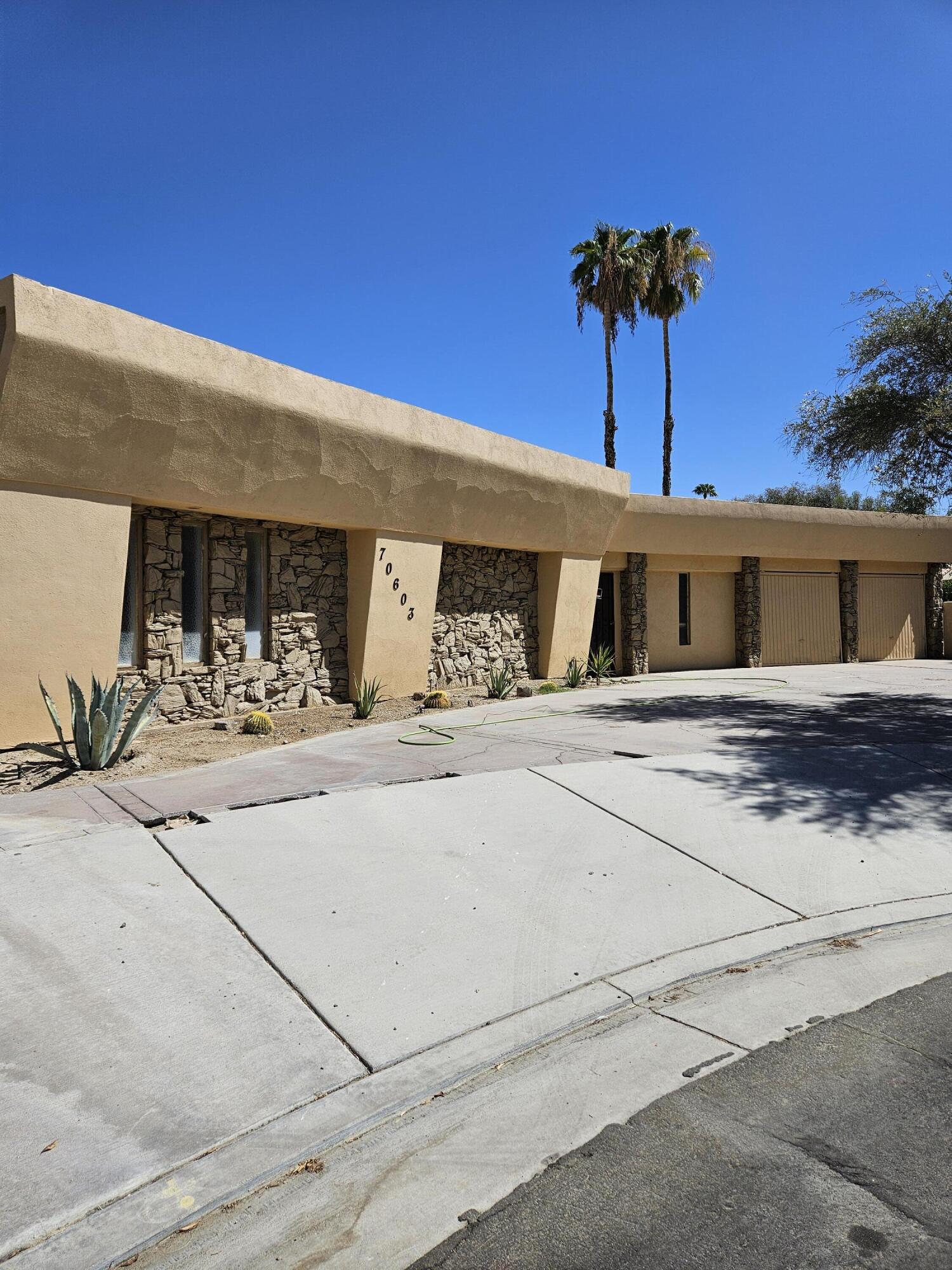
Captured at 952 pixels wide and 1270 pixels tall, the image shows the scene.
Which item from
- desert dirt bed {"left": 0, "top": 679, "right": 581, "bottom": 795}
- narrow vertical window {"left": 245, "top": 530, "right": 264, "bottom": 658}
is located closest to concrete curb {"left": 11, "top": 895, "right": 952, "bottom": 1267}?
desert dirt bed {"left": 0, "top": 679, "right": 581, "bottom": 795}

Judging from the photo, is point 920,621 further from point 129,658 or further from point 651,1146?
point 651,1146

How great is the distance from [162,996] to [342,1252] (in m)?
1.82

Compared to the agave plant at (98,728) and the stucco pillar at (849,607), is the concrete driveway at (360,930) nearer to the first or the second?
the agave plant at (98,728)

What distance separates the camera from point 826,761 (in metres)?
8.99

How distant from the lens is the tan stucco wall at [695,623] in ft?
71.3

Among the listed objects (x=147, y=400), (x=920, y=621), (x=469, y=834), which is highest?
(x=147, y=400)

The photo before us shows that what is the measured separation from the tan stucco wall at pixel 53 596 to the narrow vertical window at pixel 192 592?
1.68 m

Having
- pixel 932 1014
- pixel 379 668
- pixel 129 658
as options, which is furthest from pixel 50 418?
pixel 932 1014

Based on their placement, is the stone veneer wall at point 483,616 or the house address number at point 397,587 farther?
the stone veneer wall at point 483,616

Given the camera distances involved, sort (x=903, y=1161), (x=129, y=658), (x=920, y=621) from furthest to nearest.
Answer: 1. (x=920, y=621)
2. (x=129, y=658)
3. (x=903, y=1161)

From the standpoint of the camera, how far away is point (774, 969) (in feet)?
16.0

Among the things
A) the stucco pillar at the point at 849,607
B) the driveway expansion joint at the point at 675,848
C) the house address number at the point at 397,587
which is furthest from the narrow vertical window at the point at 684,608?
the driveway expansion joint at the point at 675,848

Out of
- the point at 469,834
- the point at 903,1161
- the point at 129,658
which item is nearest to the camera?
the point at 903,1161

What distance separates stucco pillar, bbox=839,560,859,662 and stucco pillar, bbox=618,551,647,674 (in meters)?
6.84
